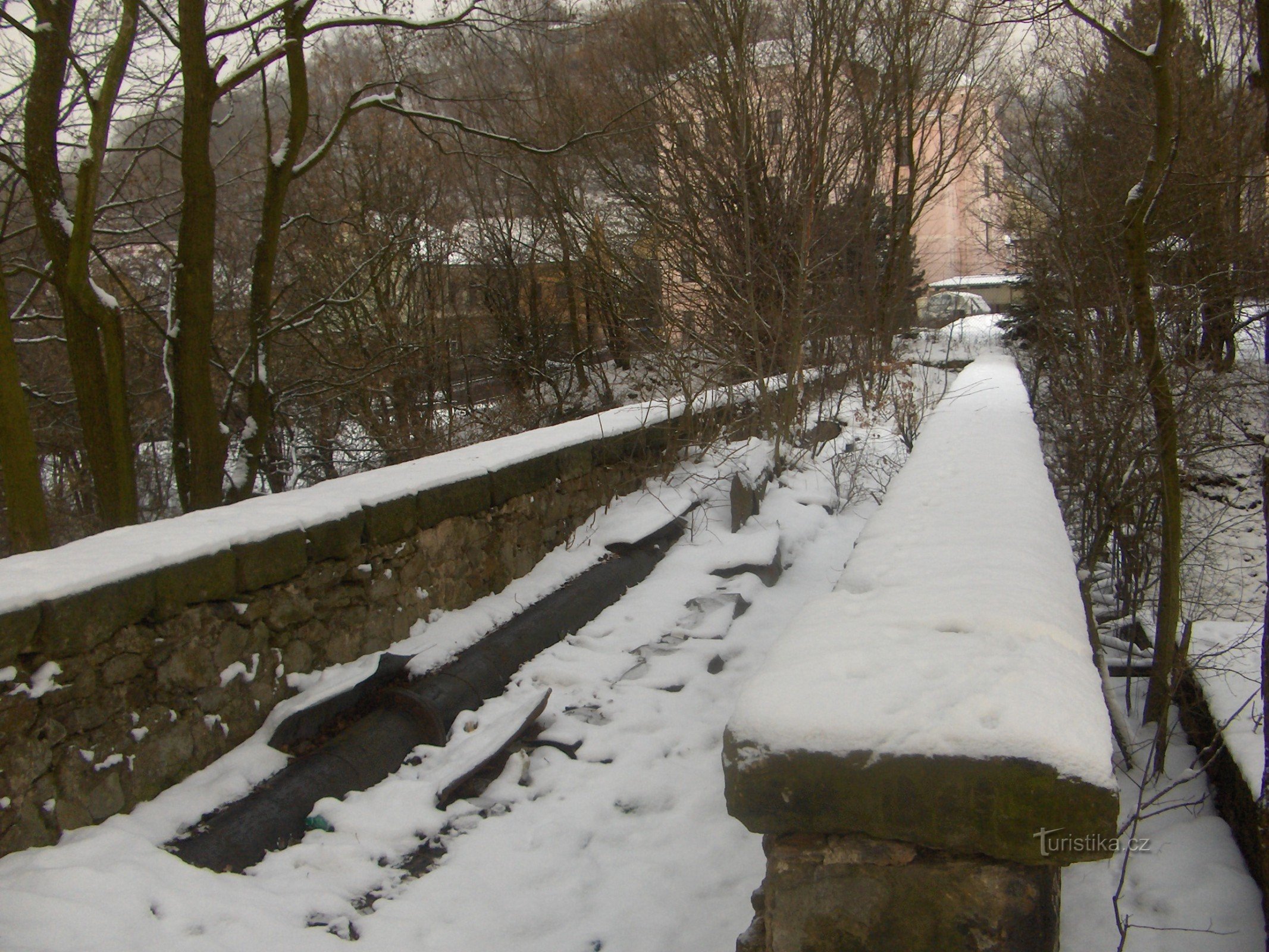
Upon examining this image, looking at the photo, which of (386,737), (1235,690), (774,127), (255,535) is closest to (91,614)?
(255,535)

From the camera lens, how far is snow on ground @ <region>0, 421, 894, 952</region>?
2211 millimetres

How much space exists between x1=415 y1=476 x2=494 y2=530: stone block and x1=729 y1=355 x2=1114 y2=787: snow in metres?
2.17

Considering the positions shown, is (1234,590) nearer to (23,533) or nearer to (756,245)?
(756,245)

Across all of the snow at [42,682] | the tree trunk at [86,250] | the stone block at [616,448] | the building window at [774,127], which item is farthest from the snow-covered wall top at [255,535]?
the building window at [774,127]

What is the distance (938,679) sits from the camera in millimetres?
1614

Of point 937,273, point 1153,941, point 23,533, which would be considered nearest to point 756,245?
point 23,533

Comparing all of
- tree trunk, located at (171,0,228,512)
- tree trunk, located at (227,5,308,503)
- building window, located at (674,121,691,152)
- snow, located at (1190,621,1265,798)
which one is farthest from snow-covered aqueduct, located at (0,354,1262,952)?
building window, located at (674,121,691,152)

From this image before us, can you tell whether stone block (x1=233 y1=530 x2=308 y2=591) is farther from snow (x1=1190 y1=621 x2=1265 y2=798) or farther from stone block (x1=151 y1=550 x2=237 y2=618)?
snow (x1=1190 y1=621 x2=1265 y2=798)

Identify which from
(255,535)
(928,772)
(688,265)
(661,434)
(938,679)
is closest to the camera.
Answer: (928,772)

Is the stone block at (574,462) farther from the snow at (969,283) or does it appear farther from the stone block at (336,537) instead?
the snow at (969,283)

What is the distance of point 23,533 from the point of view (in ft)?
17.8

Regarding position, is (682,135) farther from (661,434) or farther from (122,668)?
(122,668)

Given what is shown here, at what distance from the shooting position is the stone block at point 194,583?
9.26ft

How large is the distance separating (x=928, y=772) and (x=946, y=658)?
1.11 ft
